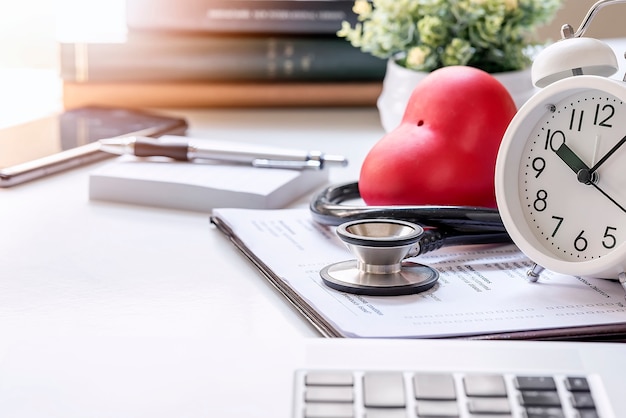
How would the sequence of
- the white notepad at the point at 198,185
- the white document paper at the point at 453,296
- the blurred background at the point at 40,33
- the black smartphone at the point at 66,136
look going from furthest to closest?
the blurred background at the point at 40,33 → the black smartphone at the point at 66,136 → the white notepad at the point at 198,185 → the white document paper at the point at 453,296

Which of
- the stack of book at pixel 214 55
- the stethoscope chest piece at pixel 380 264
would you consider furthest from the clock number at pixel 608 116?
the stack of book at pixel 214 55

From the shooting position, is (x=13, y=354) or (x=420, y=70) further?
(x=420, y=70)

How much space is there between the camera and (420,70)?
3.26ft

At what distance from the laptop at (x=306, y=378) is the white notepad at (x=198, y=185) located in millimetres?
319

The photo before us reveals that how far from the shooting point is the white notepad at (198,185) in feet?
2.60

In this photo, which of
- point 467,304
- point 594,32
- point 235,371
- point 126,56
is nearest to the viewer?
point 235,371

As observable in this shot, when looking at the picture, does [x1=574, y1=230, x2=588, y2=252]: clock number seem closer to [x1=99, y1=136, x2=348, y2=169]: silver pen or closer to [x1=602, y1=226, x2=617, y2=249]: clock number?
[x1=602, y1=226, x2=617, y2=249]: clock number

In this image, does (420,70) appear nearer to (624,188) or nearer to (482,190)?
(482,190)

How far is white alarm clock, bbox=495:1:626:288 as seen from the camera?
1.81ft

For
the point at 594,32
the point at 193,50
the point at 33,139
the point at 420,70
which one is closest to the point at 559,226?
the point at 594,32

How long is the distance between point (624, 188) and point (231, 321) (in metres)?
0.24

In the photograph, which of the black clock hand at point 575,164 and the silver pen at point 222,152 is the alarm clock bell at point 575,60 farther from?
the silver pen at point 222,152

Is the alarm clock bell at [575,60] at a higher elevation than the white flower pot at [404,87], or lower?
higher

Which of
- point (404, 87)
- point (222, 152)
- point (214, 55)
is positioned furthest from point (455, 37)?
point (214, 55)
